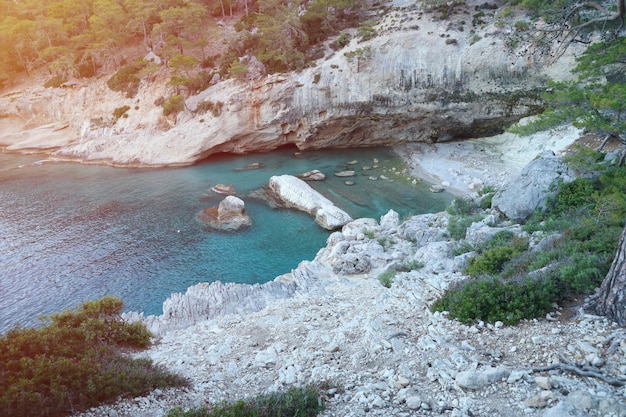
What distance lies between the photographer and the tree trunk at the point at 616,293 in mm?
7449

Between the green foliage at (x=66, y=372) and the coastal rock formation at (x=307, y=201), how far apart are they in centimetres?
1680

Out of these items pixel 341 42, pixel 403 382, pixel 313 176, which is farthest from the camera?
pixel 341 42

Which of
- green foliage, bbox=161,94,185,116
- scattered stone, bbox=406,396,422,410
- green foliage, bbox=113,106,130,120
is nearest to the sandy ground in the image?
scattered stone, bbox=406,396,422,410

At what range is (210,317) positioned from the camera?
48.1 ft

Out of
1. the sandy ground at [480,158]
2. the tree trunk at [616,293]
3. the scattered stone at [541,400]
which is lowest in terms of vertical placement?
Result: the sandy ground at [480,158]

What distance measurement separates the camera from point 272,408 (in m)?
6.77

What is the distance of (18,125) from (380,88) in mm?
50478

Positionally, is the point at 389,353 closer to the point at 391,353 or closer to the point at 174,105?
the point at 391,353

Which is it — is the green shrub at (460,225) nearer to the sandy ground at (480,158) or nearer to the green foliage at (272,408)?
the sandy ground at (480,158)

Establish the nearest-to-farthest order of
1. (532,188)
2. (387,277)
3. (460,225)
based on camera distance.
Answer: (387,277) < (532,188) < (460,225)

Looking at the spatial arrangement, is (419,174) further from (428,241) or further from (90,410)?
(90,410)

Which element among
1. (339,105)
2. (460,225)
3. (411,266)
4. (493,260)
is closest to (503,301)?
(493,260)

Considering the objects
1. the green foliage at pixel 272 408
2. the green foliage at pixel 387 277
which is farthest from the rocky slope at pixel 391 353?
the green foliage at pixel 272 408

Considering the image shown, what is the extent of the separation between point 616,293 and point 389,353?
4.61 meters
